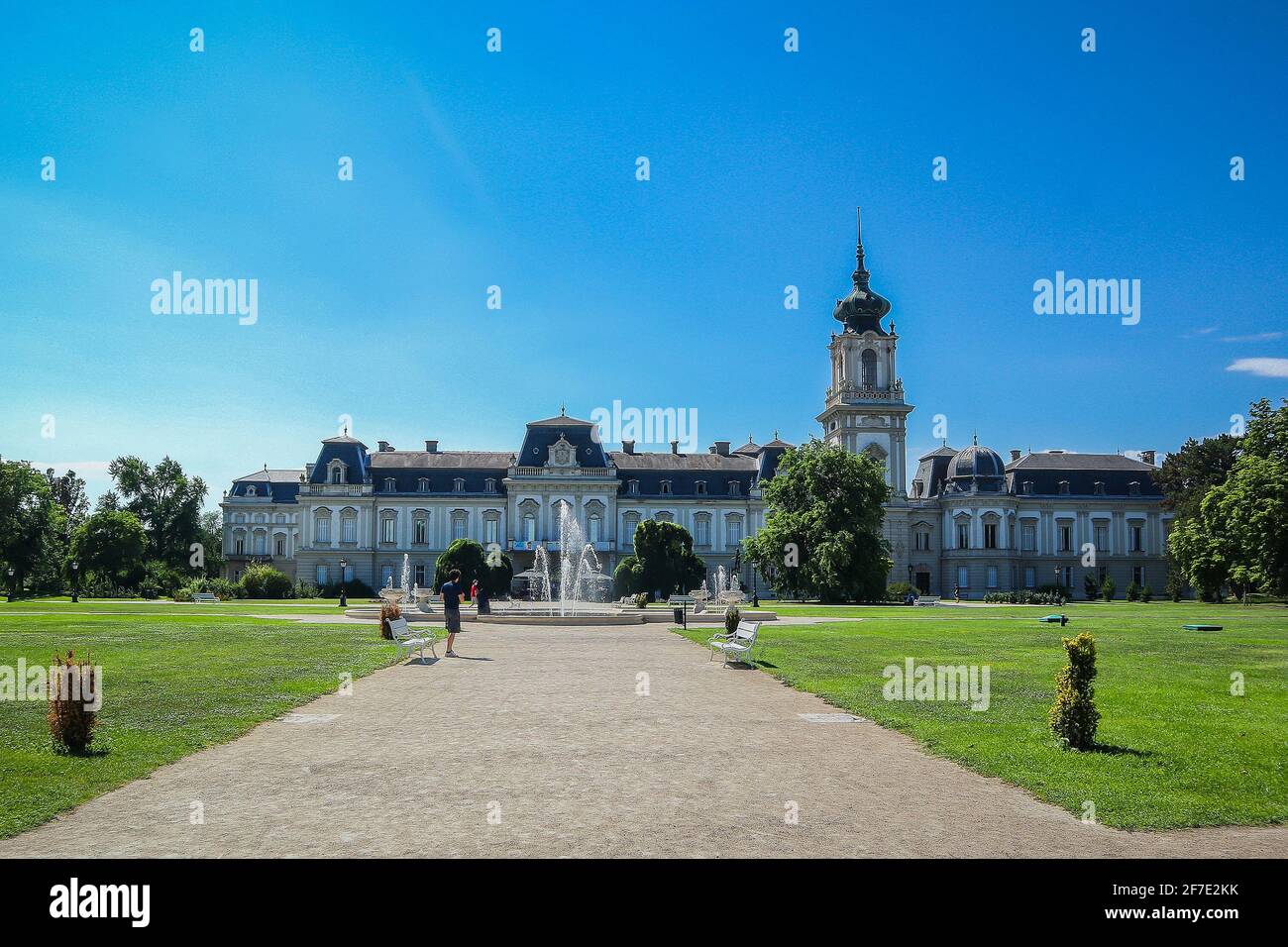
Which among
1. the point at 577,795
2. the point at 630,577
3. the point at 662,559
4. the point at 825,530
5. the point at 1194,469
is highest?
the point at 1194,469

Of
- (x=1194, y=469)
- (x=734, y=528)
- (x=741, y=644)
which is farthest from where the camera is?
(x=734, y=528)

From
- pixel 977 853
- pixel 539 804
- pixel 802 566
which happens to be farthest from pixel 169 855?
pixel 802 566

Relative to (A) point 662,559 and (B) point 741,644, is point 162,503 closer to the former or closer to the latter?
(A) point 662,559

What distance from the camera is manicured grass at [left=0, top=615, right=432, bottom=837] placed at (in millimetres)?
8945

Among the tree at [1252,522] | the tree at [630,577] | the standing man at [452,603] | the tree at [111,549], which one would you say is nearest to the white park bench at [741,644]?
the standing man at [452,603]

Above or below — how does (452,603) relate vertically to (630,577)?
above

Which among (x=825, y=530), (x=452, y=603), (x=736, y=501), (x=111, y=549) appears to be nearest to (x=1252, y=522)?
(x=825, y=530)

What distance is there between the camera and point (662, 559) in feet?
190

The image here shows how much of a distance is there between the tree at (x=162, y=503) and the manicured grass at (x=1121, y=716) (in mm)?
71605

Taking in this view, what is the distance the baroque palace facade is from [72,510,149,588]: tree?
12917 mm

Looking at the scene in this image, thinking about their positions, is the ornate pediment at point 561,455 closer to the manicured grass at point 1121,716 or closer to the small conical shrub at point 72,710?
the manicured grass at point 1121,716

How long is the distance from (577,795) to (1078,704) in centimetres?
567

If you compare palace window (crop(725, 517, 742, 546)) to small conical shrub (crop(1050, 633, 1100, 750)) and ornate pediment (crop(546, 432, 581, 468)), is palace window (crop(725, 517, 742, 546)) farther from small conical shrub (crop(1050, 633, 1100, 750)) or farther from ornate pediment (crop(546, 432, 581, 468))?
small conical shrub (crop(1050, 633, 1100, 750))

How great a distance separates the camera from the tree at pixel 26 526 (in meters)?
67.9
